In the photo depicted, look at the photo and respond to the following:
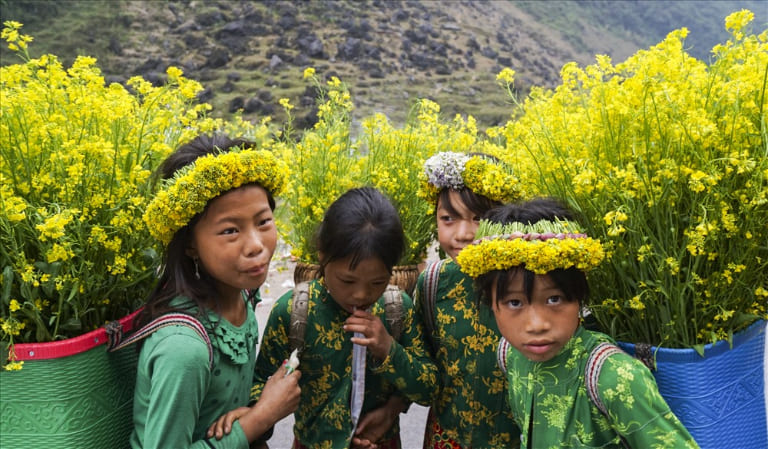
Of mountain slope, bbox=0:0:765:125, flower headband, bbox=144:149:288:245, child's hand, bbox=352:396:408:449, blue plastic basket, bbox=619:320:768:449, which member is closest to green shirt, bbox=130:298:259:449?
flower headband, bbox=144:149:288:245

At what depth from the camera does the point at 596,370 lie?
1327 millimetres

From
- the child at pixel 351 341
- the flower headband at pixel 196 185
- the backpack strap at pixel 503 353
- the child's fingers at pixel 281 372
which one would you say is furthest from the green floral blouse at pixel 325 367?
the flower headband at pixel 196 185

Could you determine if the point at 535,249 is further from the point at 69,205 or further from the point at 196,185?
the point at 69,205

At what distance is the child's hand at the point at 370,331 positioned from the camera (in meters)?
1.66

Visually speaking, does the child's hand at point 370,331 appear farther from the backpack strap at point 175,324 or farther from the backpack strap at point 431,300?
the backpack strap at point 175,324

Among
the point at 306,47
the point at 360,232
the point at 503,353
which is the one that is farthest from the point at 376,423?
the point at 306,47

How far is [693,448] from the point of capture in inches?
48.8

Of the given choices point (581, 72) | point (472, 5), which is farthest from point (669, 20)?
point (581, 72)

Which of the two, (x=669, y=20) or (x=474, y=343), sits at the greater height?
Answer: (x=669, y=20)

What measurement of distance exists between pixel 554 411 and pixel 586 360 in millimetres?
146

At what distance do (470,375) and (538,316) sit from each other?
49 centimetres

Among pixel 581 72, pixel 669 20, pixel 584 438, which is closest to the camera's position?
pixel 584 438

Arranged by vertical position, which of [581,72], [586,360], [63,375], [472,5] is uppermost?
[472,5]

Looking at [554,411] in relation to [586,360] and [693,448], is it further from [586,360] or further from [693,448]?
[693,448]
